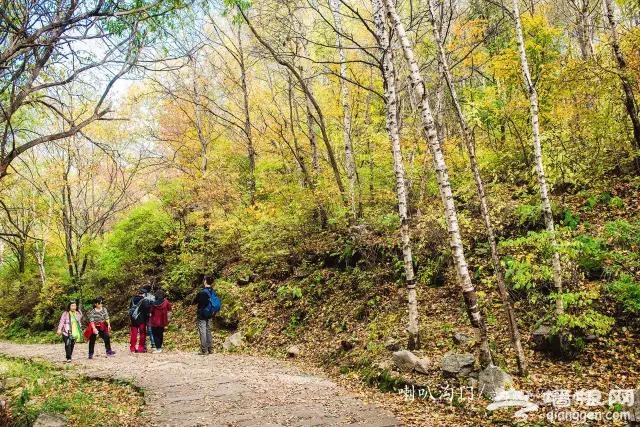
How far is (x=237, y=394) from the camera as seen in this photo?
7156mm

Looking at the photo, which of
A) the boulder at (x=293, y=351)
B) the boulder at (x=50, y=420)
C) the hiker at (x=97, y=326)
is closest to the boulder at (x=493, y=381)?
the boulder at (x=293, y=351)

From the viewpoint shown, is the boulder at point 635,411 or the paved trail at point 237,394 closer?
the boulder at point 635,411

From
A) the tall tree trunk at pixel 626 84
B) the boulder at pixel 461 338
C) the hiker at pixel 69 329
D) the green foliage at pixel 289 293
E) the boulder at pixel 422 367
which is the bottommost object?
the boulder at pixel 422 367

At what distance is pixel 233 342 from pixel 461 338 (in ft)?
21.4

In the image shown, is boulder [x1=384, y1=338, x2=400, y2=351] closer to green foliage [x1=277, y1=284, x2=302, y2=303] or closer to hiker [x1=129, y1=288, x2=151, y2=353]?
green foliage [x1=277, y1=284, x2=302, y2=303]

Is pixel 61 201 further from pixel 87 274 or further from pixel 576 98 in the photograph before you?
pixel 576 98

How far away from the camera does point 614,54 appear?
1037 cm

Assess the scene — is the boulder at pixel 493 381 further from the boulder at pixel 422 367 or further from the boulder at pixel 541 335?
the boulder at pixel 541 335

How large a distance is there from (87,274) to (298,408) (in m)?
16.9

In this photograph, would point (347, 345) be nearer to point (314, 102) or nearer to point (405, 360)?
point (405, 360)

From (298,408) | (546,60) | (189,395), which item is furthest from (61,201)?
(546,60)

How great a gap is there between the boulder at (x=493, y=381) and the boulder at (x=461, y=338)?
4.85 feet

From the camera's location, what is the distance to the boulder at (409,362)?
24.0 ft

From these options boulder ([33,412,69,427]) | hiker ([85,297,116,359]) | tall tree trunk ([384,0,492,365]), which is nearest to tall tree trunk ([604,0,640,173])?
tall tree trunk ([384,0,492,365])
